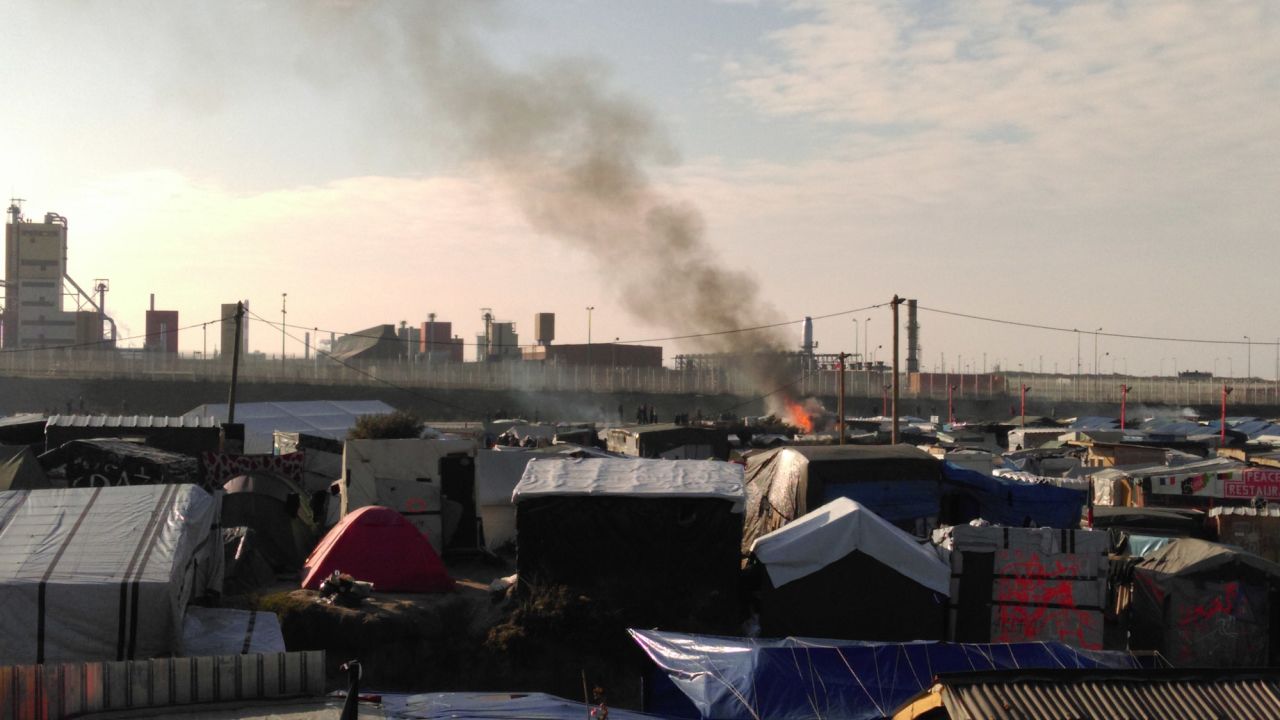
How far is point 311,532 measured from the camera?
17.7m

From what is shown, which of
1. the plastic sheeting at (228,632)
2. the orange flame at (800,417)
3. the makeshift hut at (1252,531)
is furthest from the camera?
the orange flame at (800,417)

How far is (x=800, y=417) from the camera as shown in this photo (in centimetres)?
5753

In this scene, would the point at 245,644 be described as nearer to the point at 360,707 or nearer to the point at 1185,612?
the point at 360,707

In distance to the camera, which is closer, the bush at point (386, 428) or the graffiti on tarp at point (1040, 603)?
the graffiti on tarp at point (1040, 603)

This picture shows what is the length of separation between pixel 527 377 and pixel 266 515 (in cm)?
6268

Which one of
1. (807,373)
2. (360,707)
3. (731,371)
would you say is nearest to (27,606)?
(360,707)

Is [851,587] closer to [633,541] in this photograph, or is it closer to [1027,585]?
[1027,585]

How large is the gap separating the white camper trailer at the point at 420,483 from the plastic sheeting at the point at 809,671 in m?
7.12

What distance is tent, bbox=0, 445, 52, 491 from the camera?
1563 centimetres

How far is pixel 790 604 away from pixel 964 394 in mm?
77835

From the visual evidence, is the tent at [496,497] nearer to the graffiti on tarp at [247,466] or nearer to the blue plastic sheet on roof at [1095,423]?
the graffiti on tarp at [247,466]

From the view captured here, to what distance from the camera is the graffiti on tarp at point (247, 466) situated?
18844 mm


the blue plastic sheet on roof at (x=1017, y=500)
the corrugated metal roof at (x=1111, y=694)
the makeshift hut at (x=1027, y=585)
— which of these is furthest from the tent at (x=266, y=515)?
the corrugated metal roof at (x=1111, y=694)

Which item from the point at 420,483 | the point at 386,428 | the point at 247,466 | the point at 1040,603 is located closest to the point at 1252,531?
the point at 1040,603
